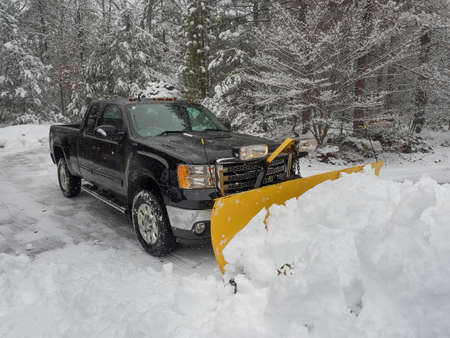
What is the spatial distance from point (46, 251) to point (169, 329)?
7.60ft

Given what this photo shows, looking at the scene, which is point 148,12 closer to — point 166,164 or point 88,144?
point 88,144

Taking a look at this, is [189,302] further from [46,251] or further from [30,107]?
[30,107]

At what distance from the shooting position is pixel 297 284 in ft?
7.89

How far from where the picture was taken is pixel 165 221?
11.7ft

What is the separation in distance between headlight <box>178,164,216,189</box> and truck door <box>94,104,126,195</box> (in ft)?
4.03

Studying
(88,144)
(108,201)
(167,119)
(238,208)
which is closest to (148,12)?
(88,144)

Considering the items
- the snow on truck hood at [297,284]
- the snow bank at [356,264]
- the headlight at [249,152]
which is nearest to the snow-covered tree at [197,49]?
the headlight at [249,152]

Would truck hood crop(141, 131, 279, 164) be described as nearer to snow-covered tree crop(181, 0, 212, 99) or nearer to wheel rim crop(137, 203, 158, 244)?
wheel rim crop(137, 203, 158, 244)

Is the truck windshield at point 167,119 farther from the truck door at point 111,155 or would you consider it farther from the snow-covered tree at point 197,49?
the snow-covered tree at point 197,49

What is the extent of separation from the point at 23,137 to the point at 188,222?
13.3m

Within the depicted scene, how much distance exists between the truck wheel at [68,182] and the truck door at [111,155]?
5.22 ft

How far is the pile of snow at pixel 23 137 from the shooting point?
13.1 m

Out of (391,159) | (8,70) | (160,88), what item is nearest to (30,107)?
(8,70)

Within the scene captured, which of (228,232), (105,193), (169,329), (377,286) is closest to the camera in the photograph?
(377,286)
